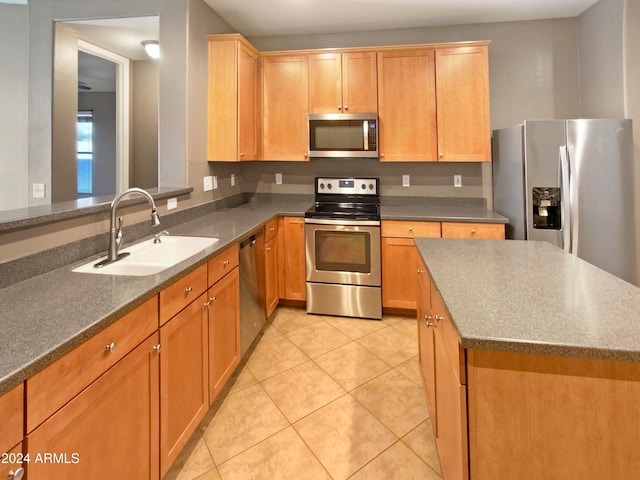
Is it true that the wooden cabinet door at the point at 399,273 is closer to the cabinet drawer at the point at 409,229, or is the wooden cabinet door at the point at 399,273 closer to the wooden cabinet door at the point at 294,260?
the cabinet drawer at the point at 409,229

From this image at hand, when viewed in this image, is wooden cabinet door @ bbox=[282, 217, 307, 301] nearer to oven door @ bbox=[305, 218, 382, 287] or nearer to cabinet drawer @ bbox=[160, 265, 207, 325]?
oven door @ bbox=[305, 218, 382, 287]

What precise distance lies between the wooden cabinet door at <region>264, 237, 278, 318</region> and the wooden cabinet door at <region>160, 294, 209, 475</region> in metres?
1.20

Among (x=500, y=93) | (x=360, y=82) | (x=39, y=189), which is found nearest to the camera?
(x=39, y=189)

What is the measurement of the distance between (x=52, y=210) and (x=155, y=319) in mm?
758

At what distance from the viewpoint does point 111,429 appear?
3.71 feet

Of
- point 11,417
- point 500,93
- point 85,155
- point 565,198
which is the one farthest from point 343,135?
point 85,155

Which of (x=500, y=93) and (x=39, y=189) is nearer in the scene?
(x=39, y=189)

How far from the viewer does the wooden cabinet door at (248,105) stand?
121 inches

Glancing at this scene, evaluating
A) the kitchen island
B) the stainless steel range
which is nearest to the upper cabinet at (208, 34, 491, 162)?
the stainless steel range

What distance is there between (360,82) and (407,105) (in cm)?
49

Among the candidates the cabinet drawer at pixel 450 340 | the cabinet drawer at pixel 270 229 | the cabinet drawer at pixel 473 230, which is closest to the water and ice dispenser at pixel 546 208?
the cabinet drawer at pixel 473 230

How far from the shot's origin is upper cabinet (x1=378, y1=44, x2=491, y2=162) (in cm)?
316

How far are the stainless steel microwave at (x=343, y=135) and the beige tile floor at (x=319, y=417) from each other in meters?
1.67

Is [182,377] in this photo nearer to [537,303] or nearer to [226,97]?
[537,303]
